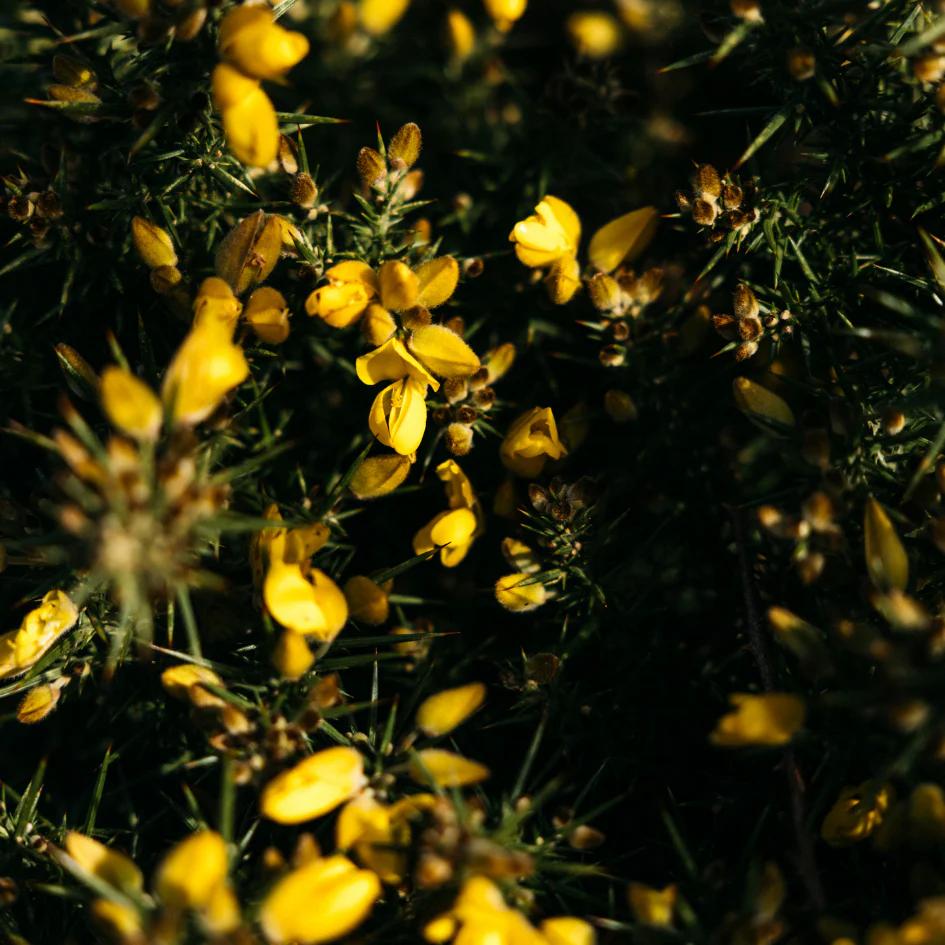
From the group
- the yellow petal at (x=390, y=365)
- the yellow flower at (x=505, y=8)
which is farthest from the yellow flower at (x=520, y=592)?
the yellow flower at (x=505, y=8)

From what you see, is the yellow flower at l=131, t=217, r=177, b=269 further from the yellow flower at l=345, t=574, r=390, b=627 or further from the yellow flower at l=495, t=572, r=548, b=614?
the yellow flower at l=495, t=572, r=548, b=614

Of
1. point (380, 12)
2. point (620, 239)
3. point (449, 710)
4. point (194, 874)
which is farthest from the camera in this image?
point (380, 12)

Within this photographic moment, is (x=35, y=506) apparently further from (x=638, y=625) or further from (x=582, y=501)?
(x=638, y=625)

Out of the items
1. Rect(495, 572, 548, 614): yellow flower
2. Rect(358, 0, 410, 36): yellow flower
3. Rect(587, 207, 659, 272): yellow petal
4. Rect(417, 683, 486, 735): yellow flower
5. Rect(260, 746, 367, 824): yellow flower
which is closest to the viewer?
Rect(260, 746, 367, 824): yellow flower

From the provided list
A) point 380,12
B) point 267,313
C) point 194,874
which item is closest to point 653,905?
point 194,874

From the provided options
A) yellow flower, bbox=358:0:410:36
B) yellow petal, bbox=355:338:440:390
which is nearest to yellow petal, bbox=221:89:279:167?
yellow petal, bbox=355:338:440:390

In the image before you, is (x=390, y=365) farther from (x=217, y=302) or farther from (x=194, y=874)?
(x=194, y=874)
